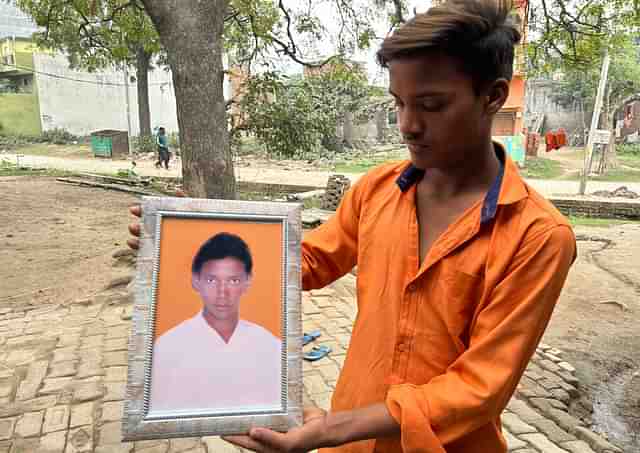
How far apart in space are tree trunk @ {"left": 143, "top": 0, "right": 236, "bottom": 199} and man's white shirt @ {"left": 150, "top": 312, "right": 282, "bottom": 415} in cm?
313

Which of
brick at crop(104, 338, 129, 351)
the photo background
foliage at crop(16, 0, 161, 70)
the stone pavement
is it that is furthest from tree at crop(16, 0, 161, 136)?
the photo background

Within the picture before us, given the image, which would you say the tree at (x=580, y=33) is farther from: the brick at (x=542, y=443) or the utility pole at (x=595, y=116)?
the utility pole at (x=595, y=116)

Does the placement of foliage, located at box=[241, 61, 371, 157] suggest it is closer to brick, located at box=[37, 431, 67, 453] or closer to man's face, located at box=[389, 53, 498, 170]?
brick, located at box=[37, 431, 67, 453]

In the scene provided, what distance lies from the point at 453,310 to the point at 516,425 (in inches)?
94.0

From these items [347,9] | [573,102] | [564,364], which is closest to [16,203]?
[347,9]

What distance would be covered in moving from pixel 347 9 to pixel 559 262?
6748 millimetres

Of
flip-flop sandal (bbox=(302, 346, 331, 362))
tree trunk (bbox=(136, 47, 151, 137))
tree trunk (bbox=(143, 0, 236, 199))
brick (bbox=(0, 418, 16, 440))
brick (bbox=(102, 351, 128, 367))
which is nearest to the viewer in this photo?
brick (bbox=(0, 418, 16, 440))

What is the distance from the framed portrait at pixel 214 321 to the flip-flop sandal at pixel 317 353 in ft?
8.05

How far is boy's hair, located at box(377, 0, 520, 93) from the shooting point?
0.96 m

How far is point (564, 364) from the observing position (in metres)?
4.18

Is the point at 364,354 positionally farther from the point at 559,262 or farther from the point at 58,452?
the point at 58,452

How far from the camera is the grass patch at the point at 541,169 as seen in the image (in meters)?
18.5

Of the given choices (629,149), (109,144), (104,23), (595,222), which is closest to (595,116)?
(595,222)

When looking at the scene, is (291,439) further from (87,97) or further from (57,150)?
(87,97)
